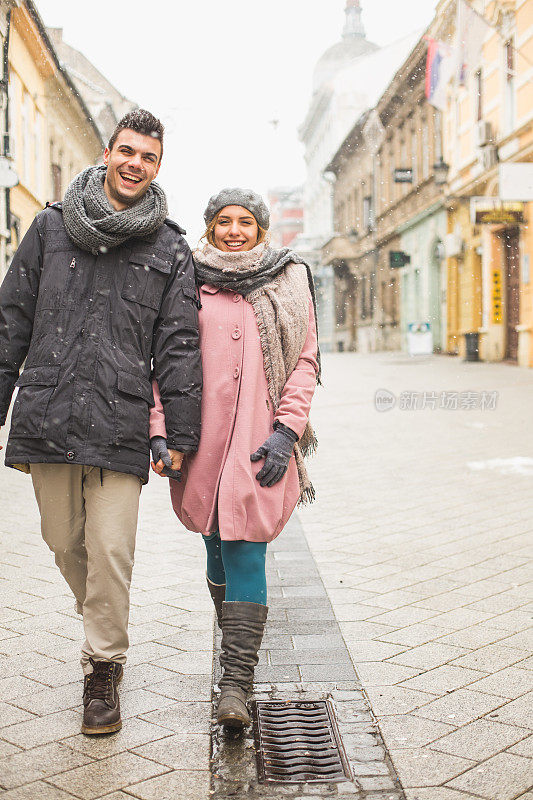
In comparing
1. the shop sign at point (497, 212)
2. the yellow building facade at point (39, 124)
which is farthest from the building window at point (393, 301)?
the yellow building facade at point (39, 124)

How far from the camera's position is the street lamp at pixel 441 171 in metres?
26.5

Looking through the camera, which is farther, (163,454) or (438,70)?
(438,70)

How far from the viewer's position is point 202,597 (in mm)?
4547

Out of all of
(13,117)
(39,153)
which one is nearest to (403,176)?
(39,153)

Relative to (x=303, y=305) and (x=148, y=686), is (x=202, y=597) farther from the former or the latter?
(x=303, y=305)

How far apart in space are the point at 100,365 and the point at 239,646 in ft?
3.20

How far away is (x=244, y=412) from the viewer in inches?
123

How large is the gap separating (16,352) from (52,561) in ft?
8.06

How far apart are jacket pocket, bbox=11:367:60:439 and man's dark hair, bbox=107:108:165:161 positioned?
763mm

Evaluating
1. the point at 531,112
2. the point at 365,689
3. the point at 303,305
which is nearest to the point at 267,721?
the point at 365,689

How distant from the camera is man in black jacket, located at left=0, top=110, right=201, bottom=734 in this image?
2.95m

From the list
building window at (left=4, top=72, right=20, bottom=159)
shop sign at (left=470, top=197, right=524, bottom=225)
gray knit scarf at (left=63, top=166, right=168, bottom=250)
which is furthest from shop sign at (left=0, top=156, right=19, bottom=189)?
shop sign at (left=470, top=197, right=524, bottom=225)

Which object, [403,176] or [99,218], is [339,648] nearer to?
[99,218]

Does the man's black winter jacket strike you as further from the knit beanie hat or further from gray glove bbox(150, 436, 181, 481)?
the knit beanie hat
